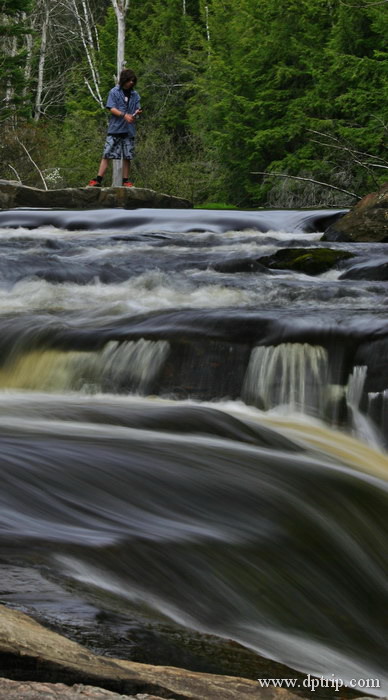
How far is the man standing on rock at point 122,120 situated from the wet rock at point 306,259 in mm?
6768

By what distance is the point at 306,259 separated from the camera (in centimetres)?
931

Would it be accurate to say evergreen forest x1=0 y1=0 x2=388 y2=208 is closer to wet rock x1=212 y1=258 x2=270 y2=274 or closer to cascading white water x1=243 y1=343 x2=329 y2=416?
wet rock x1=212 y1=258 x2=270 y2=274

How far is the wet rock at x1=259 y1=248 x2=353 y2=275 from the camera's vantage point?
29.9 ft

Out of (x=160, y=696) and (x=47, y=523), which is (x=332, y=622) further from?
(x=160, y=696)

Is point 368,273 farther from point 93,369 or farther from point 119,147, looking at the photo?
point 119,147

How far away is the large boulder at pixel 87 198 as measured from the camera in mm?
16875

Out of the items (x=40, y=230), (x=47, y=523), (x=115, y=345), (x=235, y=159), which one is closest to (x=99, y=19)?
(x=235, y=159)

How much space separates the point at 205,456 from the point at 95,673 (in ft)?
7.31

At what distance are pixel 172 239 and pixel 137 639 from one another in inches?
407

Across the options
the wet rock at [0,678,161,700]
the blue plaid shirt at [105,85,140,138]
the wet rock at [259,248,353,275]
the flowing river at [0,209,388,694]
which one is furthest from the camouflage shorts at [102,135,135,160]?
the wet rock at [0,678,161,700]

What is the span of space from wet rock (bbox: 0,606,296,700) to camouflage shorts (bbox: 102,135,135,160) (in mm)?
15556

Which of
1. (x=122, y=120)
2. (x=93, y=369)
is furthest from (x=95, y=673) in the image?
(x=122, y=120)

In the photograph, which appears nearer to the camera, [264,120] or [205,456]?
[205,456]

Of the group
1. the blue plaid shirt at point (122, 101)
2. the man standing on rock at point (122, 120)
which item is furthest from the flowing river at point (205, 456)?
the blue plaid shirt at point (122, 101)
